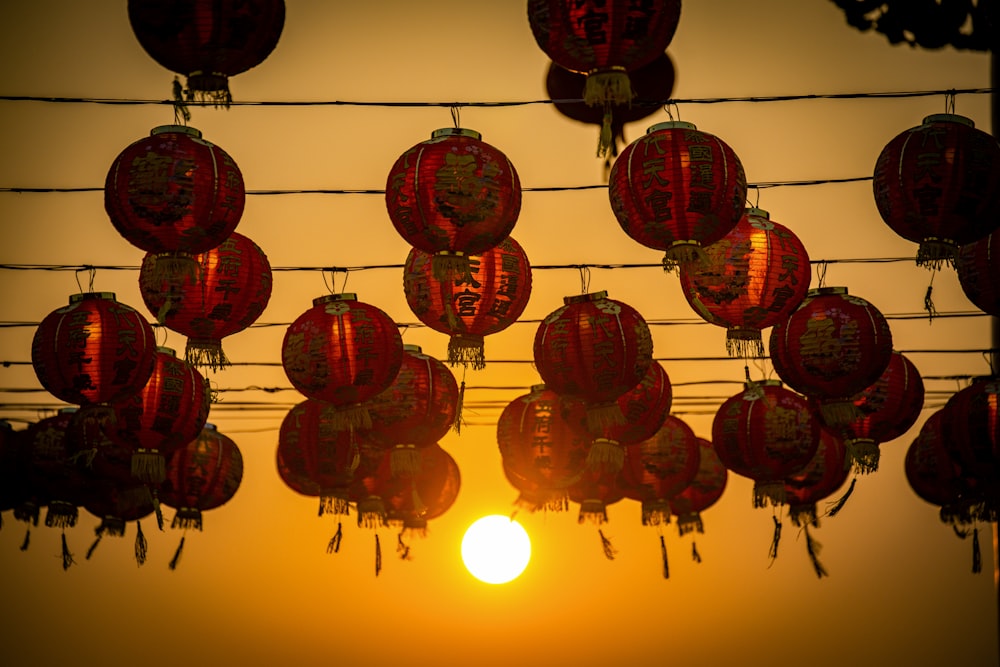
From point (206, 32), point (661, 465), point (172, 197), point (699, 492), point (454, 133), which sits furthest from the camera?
point (699, 492)

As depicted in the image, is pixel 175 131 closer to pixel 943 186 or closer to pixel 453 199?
pixel 453 199

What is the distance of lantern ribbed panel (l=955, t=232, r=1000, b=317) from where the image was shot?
6602 mm

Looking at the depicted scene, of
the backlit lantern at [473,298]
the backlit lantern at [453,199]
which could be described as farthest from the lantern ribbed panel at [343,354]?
the backlit lantern at [453,199]

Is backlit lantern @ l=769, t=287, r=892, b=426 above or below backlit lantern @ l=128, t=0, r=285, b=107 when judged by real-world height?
below

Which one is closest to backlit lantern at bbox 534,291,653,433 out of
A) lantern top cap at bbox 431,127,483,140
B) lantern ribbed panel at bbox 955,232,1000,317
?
lantern top cap at bbox 431,127,483,140

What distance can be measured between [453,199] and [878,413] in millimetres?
2876

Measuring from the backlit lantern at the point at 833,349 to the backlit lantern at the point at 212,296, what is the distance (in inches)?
107

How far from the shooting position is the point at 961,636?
1046cm

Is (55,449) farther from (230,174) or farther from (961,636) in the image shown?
(961,636)

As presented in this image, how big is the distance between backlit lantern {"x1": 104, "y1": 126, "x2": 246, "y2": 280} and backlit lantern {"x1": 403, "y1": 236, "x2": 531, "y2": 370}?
1.03m

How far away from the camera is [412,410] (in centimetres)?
697

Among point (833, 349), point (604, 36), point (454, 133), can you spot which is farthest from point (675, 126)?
point (833, 349)

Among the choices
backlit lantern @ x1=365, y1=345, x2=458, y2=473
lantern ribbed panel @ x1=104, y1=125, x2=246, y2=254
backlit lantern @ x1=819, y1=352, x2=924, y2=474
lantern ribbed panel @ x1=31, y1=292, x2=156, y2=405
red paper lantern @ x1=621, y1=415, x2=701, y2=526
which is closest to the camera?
lantern ribbed panel @ x1=104, y1=125, x2=246, y2=254

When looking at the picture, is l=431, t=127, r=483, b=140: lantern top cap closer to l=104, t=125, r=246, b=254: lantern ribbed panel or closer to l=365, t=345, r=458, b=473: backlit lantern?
l=104, t=125, r=246, b=254: lantern ribbed panel
